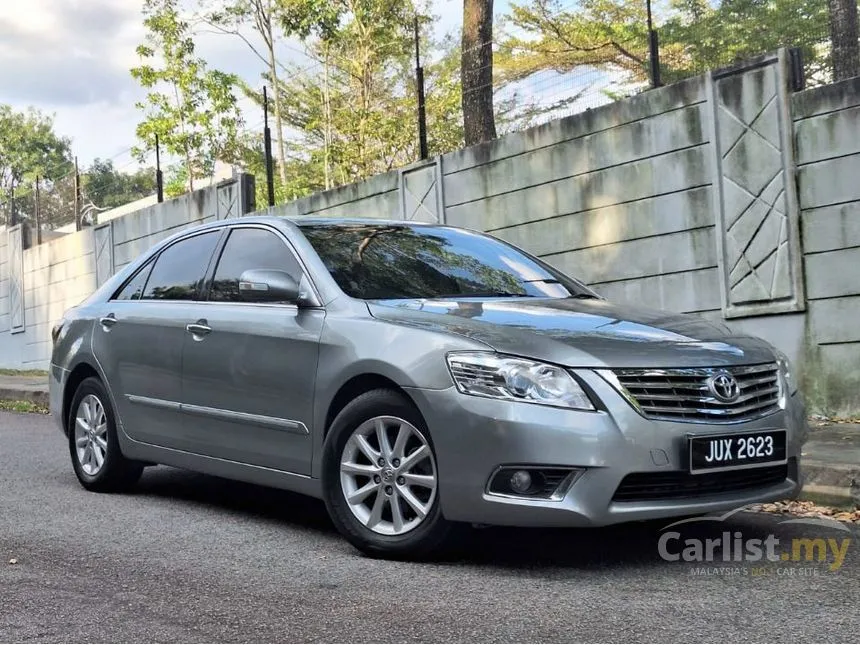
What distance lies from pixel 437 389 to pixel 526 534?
114cm

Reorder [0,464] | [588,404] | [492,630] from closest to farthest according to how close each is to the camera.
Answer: [492,630], [588,404], [0,464]

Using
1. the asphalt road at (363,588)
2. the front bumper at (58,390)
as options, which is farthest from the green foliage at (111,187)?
the asphalt road at (363,588)

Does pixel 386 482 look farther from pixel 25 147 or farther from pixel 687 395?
pixel 25 147

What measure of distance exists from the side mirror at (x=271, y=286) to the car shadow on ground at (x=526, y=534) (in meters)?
1.14

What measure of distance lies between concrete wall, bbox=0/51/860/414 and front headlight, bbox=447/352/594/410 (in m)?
4.90

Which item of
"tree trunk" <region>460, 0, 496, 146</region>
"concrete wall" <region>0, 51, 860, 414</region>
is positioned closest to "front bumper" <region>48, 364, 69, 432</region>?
"concrete wall" <region>0, 51, 860, 414</region>

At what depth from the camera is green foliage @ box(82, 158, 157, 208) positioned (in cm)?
1978

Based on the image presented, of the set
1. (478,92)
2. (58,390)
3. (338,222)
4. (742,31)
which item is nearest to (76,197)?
(478,92)

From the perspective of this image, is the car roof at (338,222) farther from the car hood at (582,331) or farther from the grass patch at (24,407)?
the grass patch at (24,407)

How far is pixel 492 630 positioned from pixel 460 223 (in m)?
8.34

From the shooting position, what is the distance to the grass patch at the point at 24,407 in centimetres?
1302

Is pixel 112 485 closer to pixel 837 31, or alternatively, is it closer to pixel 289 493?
pixel 289 493

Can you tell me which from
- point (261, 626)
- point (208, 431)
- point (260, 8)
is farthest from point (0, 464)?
point (260, 8)

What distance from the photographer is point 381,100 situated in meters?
30.7
